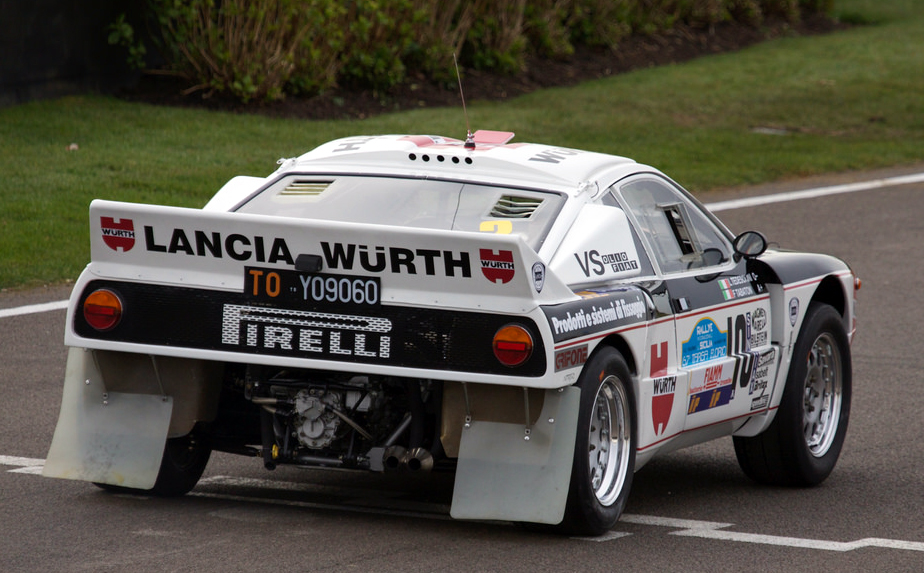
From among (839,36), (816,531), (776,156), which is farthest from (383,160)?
(839,36)

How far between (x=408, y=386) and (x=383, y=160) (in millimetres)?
1310

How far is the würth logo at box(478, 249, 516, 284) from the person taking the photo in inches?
233

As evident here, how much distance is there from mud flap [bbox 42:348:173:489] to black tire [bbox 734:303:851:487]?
2932 mm

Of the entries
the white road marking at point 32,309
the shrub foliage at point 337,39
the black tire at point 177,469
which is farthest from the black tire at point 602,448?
the shrub foliage at point 337,39

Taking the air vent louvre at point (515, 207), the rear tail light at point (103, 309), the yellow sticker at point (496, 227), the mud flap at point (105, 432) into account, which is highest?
the air vent louvre at point (515, 207)

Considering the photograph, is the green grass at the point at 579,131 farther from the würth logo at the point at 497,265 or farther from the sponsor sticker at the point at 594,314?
the würth logo at the point at 497,265

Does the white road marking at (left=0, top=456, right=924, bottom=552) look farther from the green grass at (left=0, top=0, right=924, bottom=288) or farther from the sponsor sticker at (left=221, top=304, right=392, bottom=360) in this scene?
the green grass at (left=0, top=0, right=924, bottom=288)

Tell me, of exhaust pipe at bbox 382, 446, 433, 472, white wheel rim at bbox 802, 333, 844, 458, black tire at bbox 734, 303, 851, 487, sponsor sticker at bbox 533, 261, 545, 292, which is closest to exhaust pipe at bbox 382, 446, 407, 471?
exhaust pipe at bbox 382, 446, 433, 472

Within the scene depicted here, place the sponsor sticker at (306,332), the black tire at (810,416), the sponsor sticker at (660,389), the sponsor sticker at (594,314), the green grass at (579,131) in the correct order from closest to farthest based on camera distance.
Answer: the sponsor sticker at (594,314)
the sponsor sticker at (306,332)
the sponsor sticker at (660,389)
the black tire at (810,416)
the green grass at (579,131)

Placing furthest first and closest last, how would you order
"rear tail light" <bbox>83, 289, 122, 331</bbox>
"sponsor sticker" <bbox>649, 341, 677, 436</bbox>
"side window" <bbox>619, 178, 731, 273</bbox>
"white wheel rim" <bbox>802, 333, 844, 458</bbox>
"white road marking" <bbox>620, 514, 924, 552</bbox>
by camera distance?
"white wheel rim" <bbox>802, 333, 844, 458</bbox>
"side window" <bbox>619, 178, 731, 273</bbox>
"sponsor sticker" <bbox>649, 341, 677, 436</bbox>
"white road marking" <bbox>620, 514, 924, 552</bbox>
"rear tail light" <bbox>83, 289, 122, 331</bbox>

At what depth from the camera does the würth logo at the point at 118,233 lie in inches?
249

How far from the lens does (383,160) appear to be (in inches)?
283

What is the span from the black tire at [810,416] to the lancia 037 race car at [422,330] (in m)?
0.35

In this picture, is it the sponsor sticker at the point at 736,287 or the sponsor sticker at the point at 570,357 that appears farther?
the sponsor sticker at the point at 736,287
